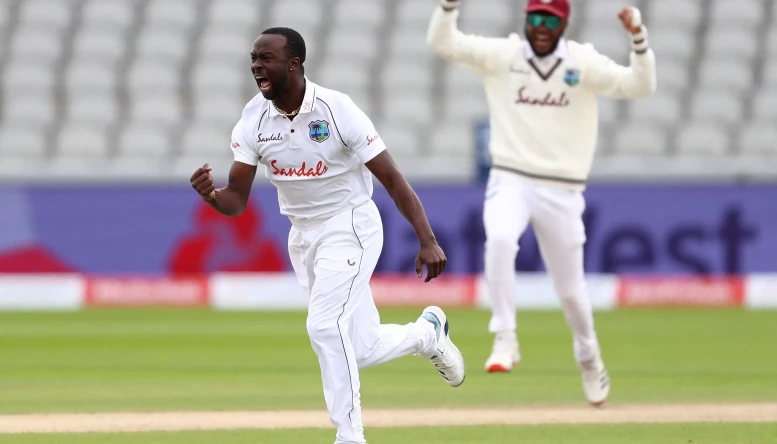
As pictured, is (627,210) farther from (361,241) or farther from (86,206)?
(361,241)

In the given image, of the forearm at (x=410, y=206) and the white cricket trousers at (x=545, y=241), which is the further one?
the white cricket trousers at (x=545, y=241)

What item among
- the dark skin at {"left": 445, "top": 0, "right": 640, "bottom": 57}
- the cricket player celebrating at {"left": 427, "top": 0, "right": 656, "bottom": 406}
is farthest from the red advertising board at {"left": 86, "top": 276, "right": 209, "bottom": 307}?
the dark skin at {"left": 445, "top": 0, "right": 640, "bottom": 57}

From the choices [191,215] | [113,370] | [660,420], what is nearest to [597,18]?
[191,215]

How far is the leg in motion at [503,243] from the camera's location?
7207 mm

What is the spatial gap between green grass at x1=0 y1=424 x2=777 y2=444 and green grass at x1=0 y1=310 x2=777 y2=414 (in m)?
0.22

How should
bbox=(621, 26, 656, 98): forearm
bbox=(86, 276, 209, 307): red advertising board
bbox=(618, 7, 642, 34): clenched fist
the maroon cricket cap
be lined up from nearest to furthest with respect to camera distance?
bbox=(618, 7, 642, 34): clenched fist, bbox=(621, 26, 656, 98): forearm, the maroon cricket cap, bbox=(86, 276, 209, 307): red advertising board

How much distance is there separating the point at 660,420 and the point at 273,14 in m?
12.5

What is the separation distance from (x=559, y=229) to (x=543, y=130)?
60 cm

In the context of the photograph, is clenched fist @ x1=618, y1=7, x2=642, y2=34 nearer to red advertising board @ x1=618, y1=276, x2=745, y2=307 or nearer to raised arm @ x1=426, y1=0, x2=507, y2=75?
raised arm @ x1=426, y1=0, x2=507, y2=75

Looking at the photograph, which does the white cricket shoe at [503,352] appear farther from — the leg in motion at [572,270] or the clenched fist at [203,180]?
the clenched fist at [203,180]

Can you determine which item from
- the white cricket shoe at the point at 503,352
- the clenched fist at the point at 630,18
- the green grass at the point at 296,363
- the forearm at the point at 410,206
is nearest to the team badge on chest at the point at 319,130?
the forearm at the point at 410,206

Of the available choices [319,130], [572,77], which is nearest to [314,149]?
[319,130]

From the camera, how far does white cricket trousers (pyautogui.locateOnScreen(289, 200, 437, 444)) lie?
497 centimetres

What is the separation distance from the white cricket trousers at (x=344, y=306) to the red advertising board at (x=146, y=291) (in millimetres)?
9133
